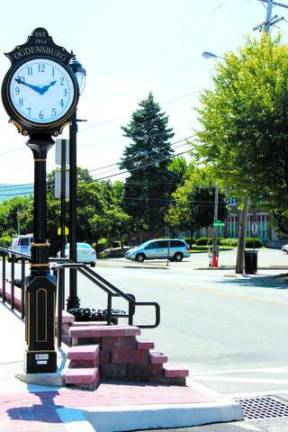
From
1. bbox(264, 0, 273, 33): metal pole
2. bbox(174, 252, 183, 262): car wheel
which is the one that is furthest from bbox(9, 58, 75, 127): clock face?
bbox(174, 252, 183, 262): car wheel

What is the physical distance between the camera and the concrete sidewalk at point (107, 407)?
5734 mm

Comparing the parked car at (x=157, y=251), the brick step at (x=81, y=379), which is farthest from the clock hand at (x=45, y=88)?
the parked car at (x=157, y=251)

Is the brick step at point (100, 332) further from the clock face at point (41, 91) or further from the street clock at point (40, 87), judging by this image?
the clock face at point (41, 91)

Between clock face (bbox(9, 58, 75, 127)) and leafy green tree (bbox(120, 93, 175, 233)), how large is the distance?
74.4 m

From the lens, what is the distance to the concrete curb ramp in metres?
5.86

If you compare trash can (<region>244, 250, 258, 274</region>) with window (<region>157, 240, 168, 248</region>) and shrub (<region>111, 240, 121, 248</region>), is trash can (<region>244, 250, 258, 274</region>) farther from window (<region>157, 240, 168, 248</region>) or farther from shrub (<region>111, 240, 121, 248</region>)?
shrub (<region>111, 240, 121, 248</region>)

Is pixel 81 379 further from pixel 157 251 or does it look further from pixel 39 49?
pixel 157 251

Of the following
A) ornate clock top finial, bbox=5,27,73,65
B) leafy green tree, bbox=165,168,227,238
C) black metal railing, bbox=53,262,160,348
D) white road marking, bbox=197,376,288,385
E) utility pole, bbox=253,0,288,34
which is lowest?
white road marking, bbox=197,376,288,385

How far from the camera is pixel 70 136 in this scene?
442 inches

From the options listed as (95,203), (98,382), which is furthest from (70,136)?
(95,203)

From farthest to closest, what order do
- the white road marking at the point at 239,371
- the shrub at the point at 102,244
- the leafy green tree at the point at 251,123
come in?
the shrub at the point at 102,244 → the leafy green tree at the point at 251,123 → the white road marking at the point at 239,371

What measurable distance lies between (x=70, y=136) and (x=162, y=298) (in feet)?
26.3

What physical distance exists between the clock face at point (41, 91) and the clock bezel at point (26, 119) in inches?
0.7

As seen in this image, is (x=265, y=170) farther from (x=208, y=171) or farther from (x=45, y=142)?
(x=45, y=142)
